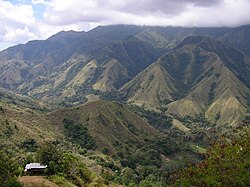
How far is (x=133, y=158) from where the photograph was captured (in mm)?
192000

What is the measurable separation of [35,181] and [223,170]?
3764cm

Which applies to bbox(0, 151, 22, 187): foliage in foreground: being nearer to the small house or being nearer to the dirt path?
the dirt path

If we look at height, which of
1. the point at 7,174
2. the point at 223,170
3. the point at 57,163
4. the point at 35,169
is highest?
the point at 7,174

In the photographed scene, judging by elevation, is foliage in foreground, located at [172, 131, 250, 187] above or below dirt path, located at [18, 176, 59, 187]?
below

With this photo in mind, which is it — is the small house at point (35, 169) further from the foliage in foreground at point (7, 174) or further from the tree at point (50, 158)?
the foliage in foreground at point (7, 174)

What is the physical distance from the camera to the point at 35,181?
72875 millimetres

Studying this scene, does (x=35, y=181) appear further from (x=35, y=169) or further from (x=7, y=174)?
(x=35, y=169)

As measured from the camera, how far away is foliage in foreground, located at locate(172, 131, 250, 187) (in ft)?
237

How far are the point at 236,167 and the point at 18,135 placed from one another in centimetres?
11096

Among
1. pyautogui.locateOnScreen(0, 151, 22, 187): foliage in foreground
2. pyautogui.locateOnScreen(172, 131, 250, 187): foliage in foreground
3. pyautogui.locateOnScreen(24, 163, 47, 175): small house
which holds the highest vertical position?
pyautogui.locateOnScreen(0, 151, 22, 187): foliage in foreground

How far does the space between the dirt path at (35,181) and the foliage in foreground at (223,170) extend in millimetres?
26906

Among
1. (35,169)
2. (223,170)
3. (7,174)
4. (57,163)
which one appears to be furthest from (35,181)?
(223,170)

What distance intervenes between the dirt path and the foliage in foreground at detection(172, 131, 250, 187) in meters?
26.9

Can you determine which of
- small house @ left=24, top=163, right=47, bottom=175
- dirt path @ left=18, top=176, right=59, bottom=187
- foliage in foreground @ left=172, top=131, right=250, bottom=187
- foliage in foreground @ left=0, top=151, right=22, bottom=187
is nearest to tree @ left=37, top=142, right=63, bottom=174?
small house @ left=24, top=163, right=47, bottom=175
